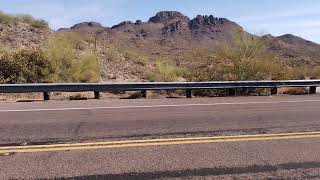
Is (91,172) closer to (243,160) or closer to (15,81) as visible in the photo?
(243,160)

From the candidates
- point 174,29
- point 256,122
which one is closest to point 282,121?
point 256,122

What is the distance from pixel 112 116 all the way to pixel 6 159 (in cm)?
461

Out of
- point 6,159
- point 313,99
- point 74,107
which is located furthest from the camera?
point 313,99

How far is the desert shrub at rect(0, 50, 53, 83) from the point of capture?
21.8 m

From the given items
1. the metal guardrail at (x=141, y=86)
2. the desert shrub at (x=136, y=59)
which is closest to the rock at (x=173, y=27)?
the desert shrub at (x=136, y=59)

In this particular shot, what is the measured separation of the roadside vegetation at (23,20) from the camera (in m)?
33.7

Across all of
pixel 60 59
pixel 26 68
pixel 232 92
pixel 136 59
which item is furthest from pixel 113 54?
pixel 232 92

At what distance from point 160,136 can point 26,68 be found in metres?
13.6

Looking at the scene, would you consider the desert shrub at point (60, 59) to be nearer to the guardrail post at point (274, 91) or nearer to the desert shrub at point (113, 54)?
the desert shrub at point (113, 54)

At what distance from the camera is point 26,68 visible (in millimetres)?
21797

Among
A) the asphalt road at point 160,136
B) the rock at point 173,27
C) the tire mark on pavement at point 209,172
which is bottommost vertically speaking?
the tire mark on pavement at point 209,172

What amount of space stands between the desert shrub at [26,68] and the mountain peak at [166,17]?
148863 mm

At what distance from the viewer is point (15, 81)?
21.5 meters

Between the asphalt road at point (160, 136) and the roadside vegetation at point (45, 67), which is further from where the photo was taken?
the roadside vegetation at point (45, 67)
